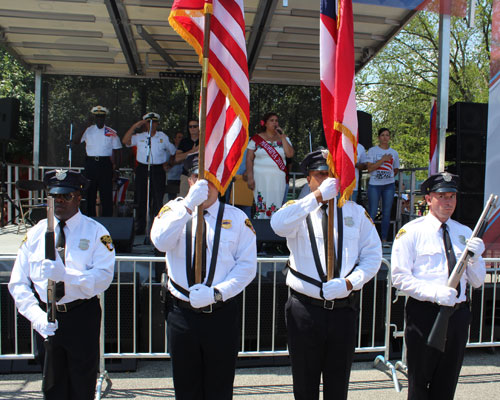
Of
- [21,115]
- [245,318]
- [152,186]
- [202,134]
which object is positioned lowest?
[245,318]

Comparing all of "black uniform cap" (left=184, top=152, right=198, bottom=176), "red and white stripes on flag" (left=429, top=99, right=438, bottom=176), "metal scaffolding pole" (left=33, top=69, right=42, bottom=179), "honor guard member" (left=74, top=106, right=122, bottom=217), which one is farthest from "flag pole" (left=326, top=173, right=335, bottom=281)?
"metal scaffolding pole" (left=33, top=69, right=42, bottom=179)

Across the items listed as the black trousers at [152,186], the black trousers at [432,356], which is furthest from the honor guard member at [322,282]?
the black trousers at [152,186]

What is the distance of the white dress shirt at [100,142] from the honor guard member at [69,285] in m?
5.01

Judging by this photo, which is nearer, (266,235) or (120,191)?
(266,235)

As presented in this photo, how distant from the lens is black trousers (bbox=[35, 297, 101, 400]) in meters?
2.87

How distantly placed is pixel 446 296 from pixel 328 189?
1.01 meters

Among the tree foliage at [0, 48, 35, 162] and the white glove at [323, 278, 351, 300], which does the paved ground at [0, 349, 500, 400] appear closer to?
the white glove at [323, 278, 351, 300]

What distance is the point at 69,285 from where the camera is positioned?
2.86 m

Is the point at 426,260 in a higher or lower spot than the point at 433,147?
lower

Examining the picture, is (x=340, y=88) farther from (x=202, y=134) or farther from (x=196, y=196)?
(x=196, y=196)

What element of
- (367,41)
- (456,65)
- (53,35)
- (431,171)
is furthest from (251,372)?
(456,65)

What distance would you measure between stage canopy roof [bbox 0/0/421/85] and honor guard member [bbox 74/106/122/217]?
1.41m

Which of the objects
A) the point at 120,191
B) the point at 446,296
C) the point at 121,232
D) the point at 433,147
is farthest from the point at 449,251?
the point at 120,191

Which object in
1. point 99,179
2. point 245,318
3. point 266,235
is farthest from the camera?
point 99,179
